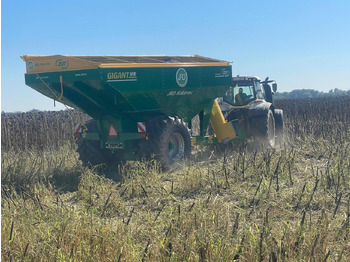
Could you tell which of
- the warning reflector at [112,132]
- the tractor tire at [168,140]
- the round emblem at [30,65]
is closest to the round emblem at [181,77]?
the tractor tire at [168,140]

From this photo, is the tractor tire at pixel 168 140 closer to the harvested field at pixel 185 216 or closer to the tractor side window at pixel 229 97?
the harvested field at pixel 185 216

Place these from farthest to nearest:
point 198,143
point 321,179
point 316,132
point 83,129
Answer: point 316,132, point 198,143, point 83,129, point 321,179

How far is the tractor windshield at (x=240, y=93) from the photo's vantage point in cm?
1022

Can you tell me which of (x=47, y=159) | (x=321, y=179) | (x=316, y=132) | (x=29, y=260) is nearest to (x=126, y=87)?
(x=47, y=159)

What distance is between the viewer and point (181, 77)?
322 inches

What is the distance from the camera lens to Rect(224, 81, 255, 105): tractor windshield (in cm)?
1022

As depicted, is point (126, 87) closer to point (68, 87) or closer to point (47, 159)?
point (68, 87)

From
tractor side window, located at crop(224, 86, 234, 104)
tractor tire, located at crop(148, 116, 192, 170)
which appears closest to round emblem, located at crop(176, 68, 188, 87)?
tractor tire, located at crop(148, 116, 192, 170)

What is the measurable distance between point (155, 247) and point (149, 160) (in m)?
3.90

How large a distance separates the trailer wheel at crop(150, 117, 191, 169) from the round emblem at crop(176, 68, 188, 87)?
76 cm

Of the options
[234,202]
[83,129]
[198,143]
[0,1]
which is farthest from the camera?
[198,143]

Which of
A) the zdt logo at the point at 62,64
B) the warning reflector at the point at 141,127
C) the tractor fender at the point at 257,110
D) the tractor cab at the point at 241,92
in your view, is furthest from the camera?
the tractor cab at the point at 241,92

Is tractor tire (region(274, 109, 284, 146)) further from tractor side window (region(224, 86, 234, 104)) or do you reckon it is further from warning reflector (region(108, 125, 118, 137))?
warning reflector (region(108, 125, 118, 137))

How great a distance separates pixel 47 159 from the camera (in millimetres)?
8492
